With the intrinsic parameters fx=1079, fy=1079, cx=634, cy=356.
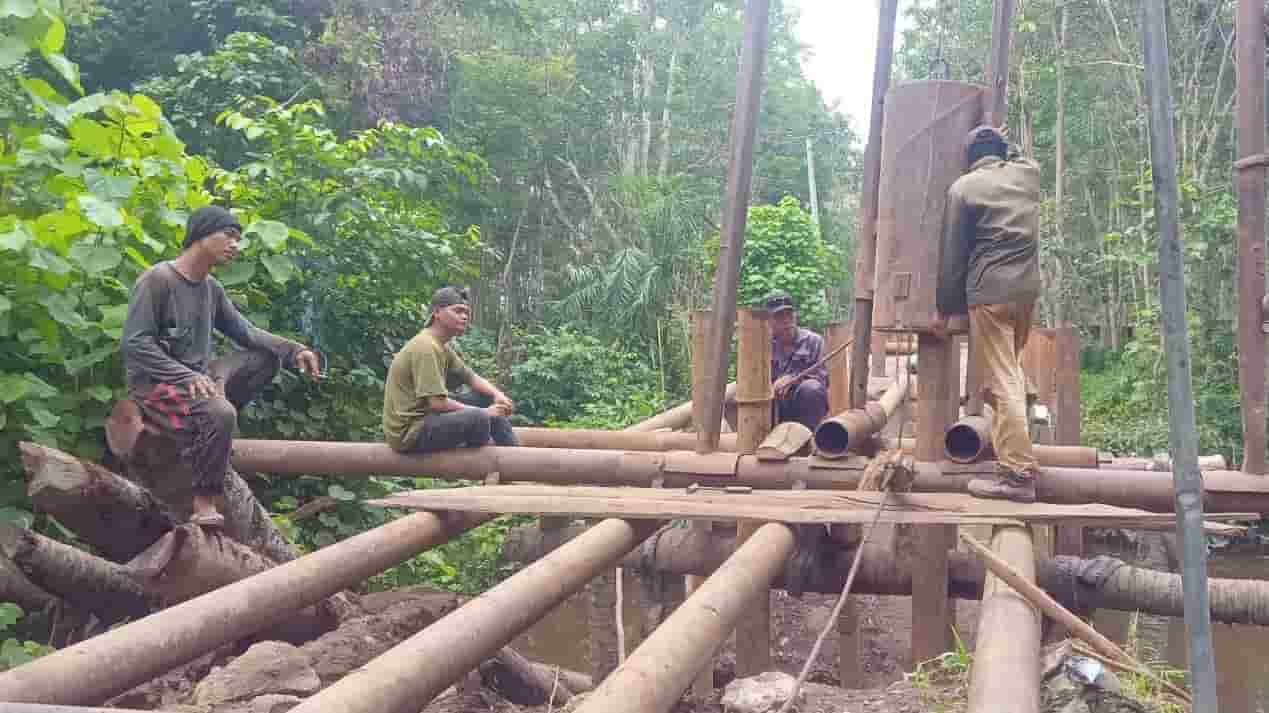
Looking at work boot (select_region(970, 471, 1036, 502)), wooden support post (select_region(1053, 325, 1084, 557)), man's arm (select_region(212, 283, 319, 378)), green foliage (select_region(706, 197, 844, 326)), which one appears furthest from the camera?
green foliage (select_region(706, 197, 844, 326))

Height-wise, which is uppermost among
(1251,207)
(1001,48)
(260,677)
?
(1001,48)

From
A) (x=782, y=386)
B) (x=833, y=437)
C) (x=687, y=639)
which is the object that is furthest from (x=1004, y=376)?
(x=687, y=639)

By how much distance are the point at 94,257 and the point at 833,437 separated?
11.0ft

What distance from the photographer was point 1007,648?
108 inches

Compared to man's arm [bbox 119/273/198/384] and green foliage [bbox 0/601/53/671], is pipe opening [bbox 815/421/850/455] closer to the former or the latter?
man's arm [bbox 119/273/198/384]

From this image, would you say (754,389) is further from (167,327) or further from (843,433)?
(167,327)

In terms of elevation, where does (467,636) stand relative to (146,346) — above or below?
below

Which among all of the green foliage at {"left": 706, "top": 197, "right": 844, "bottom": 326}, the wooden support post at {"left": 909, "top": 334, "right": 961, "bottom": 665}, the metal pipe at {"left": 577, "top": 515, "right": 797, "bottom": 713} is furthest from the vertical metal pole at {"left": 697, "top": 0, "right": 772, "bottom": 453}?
the green foliage at {"left": 706, "top": 197, "right": 844, "bottom": 326}

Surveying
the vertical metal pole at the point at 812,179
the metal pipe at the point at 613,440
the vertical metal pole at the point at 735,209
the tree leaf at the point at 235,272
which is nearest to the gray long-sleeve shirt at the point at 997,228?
the vertical metal pole at the point at 735,209

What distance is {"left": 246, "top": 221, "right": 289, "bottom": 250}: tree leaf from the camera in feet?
18.4

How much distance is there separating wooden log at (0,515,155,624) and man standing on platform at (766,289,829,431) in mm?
3772

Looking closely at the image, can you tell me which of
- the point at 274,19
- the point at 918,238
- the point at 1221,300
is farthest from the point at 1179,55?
the point at 918,238

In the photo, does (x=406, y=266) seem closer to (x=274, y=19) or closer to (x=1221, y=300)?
(x=274, y=19)

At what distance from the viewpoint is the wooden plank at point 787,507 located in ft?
13.4
